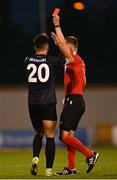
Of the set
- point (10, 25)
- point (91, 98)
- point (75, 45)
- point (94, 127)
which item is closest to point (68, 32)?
point (10, 25)

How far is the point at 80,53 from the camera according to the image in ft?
137

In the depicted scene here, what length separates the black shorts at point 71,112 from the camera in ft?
49.9

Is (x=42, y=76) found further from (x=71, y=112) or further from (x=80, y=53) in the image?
(x=80, y=53)

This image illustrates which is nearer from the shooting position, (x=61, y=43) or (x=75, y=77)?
(x=61, y=43)

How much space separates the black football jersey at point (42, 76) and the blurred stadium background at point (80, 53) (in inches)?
587

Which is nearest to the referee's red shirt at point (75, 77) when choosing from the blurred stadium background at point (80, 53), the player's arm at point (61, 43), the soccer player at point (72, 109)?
the soccer player at point (72, 109)

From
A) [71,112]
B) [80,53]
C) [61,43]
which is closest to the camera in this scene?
[61,43]

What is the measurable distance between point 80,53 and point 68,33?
116 cm

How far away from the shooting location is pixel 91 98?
34219mm

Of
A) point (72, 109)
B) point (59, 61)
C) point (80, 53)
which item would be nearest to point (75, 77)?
point (72, 109)

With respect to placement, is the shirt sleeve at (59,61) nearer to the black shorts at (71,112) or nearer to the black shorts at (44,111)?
the black shorts at (44,111)

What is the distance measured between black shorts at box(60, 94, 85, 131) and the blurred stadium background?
47.2 feet

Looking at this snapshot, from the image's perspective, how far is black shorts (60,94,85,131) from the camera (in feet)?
49.9

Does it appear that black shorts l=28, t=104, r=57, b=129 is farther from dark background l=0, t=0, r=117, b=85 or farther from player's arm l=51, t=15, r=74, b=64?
dark background l=0, t=0, r=117, b=85
